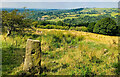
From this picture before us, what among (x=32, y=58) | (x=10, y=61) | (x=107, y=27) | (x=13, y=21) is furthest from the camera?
(x=107, y=27)

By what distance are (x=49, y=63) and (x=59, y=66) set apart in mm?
533

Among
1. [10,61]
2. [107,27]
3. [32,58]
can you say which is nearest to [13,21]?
[10,61]

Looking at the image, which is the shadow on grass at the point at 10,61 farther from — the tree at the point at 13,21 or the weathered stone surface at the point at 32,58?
the tree at the point at 13,21

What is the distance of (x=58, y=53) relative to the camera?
21.1 ft

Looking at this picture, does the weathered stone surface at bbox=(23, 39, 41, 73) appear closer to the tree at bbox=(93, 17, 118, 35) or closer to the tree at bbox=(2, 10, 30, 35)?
the tree at bbox=(2, 10, 30, 35)

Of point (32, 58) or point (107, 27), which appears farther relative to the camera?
point (107, 27)

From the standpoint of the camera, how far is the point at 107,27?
33062 millimetres

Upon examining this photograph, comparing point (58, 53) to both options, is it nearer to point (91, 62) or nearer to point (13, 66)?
point (91, 62)

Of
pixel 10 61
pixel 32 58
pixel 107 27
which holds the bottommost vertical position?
pixel 107 27

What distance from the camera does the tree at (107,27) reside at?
32631 millimetres

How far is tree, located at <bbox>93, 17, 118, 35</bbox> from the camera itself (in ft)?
107

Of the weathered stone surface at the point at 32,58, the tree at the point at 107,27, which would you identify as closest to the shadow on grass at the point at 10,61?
the weathered stone surface at the point at 32,58

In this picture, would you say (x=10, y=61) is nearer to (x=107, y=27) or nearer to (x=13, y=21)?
(x=13, y=21)

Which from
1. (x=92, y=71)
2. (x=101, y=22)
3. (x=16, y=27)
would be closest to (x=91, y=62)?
(x=92, y=71)
